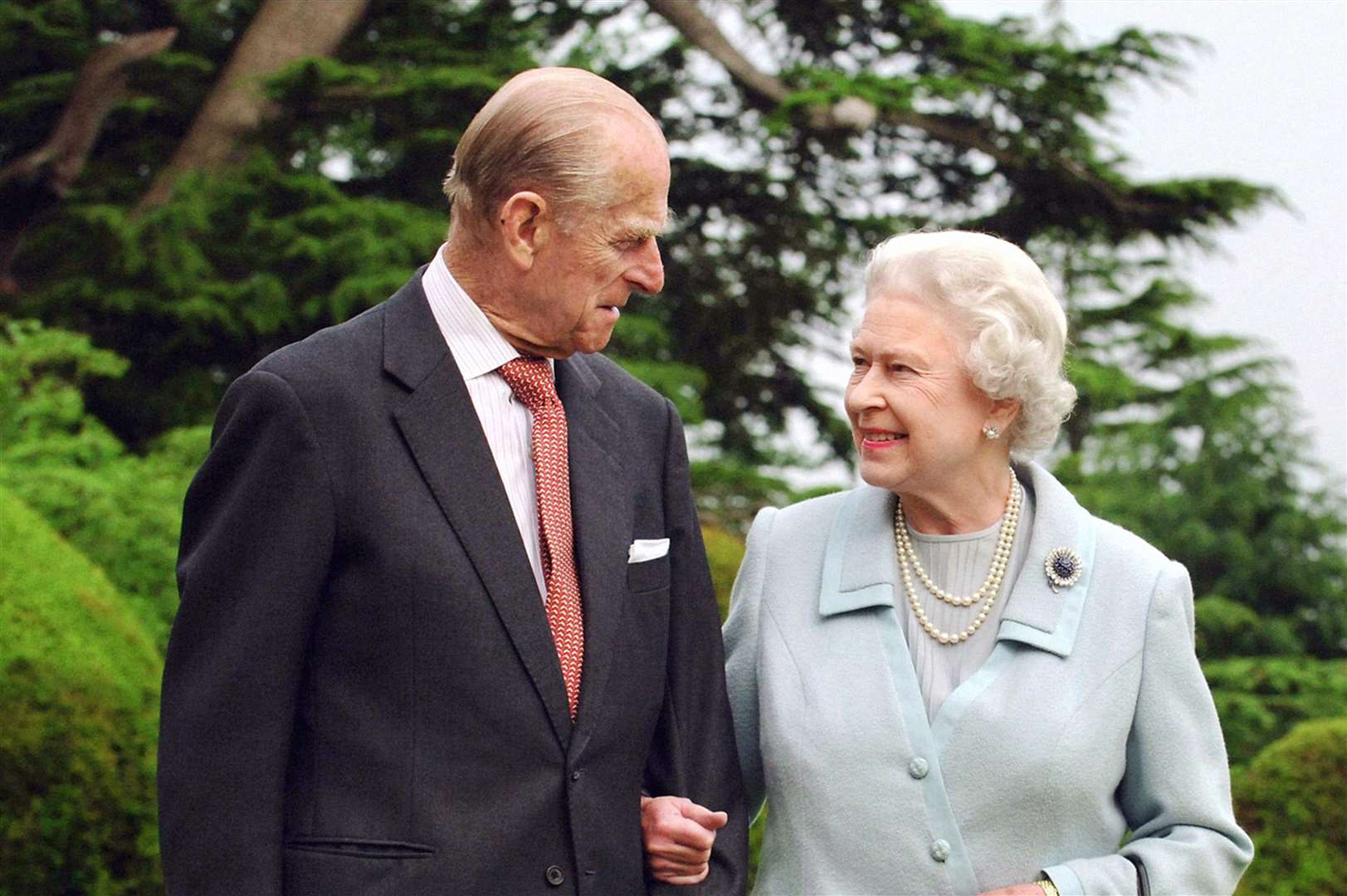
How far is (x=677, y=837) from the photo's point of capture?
267cm

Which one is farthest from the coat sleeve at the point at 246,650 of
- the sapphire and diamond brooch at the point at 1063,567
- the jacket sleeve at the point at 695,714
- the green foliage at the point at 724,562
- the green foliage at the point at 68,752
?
the green foliage at the point at 724,562

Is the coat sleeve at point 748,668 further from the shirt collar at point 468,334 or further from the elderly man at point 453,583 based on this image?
the shirt collar at point 468,334

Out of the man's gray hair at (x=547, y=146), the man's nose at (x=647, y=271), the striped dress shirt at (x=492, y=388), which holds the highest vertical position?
the man's gray hair at (x=547, y=146)

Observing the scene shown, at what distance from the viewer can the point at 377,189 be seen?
Answer: 9398mm

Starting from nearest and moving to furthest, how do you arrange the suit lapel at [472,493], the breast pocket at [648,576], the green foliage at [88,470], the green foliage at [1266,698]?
the suit lapel at [472,493]
the breast pocket at [648,576]
the green foliage at [88,470]
the green foliage at [1266,698]

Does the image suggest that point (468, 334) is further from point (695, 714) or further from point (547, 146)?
point (695, 714)

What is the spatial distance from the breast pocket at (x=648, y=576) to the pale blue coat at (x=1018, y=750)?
319mm

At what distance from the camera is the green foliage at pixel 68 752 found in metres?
4.69

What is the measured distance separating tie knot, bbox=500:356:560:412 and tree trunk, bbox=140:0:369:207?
6732mm

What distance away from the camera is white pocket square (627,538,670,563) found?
2725 millimetres

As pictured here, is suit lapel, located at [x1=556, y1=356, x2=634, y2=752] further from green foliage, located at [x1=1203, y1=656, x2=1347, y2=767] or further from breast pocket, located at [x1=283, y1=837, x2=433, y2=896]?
green foliage, located at [x1=1203, y1=656, x2=1347, y2=767]

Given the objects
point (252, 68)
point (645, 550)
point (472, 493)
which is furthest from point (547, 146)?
point (252, 68)

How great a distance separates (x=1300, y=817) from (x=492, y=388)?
4326mm

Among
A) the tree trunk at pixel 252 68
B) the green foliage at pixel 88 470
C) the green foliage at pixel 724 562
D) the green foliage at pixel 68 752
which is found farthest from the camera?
the tree trunk at pixel 252 68
